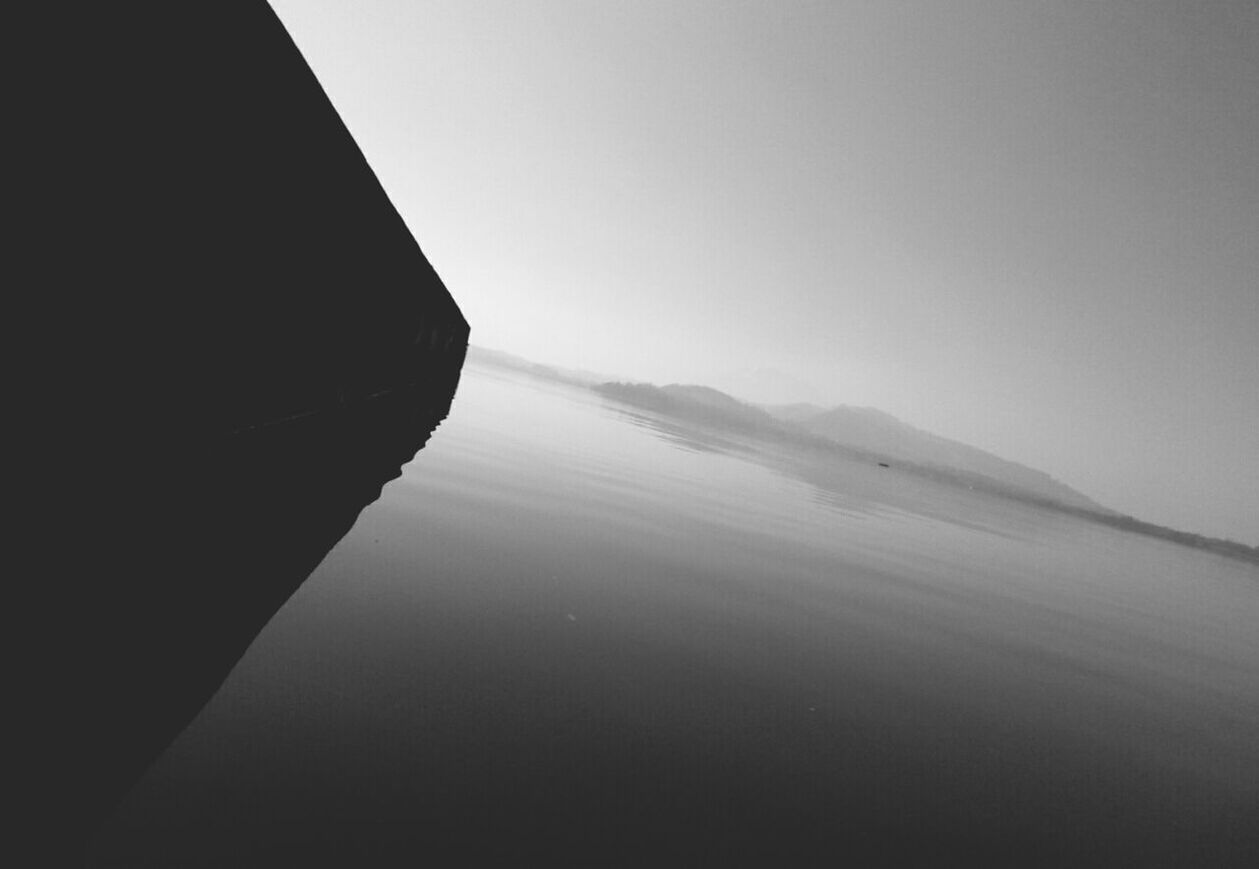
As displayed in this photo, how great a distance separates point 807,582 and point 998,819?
148 inches

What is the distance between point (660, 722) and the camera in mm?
2982

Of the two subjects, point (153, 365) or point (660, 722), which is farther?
point (153, 365)

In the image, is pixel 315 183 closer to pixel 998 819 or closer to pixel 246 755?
pixel 246 755

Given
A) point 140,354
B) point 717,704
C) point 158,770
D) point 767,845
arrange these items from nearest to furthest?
1. point 158,770
2. point 767,845
3. point 140,354
4. point 717,704

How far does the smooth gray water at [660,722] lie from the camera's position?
1.95 metres

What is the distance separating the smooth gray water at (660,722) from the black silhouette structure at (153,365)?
11.2 inches

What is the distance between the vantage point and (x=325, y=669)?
2674 mm

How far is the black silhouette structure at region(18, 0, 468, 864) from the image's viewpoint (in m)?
2.06

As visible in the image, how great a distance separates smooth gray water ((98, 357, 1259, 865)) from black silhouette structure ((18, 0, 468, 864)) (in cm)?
28

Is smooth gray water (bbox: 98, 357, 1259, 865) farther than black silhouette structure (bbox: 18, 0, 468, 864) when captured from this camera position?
No

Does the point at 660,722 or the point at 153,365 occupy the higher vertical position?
the point at 153,365

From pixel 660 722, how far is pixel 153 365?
3.54 metres

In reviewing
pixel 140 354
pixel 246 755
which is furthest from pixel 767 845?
pixel 140 354

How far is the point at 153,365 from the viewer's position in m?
3.08
